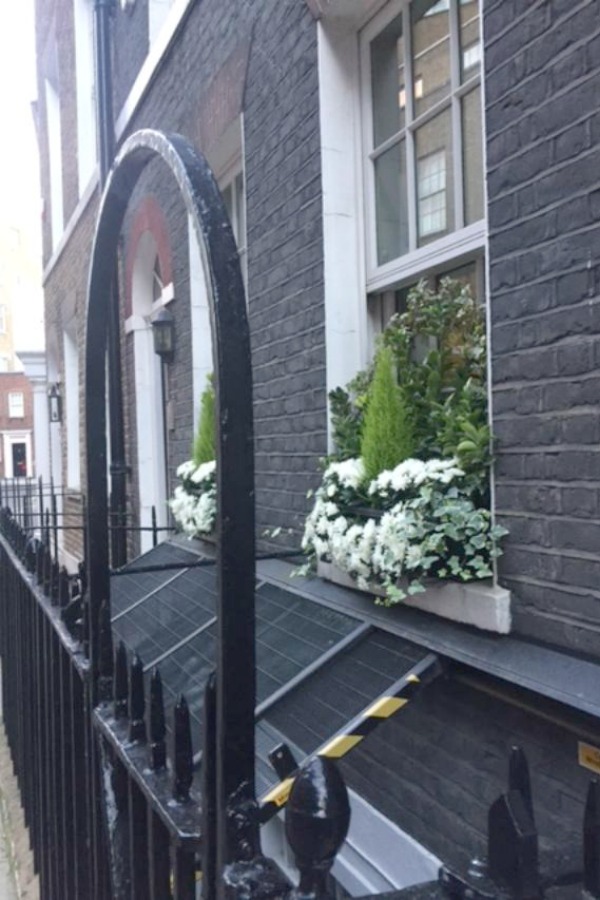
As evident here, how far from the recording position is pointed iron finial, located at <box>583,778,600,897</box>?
38.9 inches

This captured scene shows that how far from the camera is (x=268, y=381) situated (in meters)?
4.49

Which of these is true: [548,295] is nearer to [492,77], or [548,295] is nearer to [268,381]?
[492,77]

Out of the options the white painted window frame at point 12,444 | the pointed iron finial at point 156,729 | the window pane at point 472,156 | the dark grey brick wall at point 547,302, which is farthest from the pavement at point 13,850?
the white painted window frame at point 12,444

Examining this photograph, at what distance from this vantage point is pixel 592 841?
0.99 metres

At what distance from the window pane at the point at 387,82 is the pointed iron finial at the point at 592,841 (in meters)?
3.15

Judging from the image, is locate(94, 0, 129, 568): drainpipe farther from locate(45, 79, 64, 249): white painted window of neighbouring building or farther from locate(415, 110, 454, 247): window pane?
locate(45, 79, 64, 249): white painted window of neighbouring building

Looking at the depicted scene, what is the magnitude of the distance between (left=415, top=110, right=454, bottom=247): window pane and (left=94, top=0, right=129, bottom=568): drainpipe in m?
4.20

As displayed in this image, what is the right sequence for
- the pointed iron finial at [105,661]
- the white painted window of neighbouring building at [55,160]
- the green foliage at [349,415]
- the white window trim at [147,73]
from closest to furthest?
the pointed iron finial at [105,661]
the green foliage at [349,415]
the white window trim at [147,73]
the white painted window of neighbouring building at [55,160]

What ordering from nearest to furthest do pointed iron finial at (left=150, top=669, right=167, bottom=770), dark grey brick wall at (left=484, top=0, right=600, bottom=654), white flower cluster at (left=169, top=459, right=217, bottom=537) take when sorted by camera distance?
pointed iron finial at (left=150, top=669, right=167, bottom=770) < dark grey brick wall at (left=484, top=0, right=600, bottom=654) < white flower cluster at (left=169, top=459, right=217, bottom=537)

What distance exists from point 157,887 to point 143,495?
615cm

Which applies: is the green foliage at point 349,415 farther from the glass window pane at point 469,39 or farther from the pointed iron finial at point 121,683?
the pointed iron finial at point 121,683

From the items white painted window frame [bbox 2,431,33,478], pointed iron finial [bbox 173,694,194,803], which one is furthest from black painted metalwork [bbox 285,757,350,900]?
white painted window frame [bbox 2,431,33,478]

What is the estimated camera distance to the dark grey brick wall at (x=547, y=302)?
230 centimetres

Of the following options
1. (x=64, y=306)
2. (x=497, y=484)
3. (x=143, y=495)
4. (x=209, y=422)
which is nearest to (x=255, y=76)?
(x=209, y=422)
